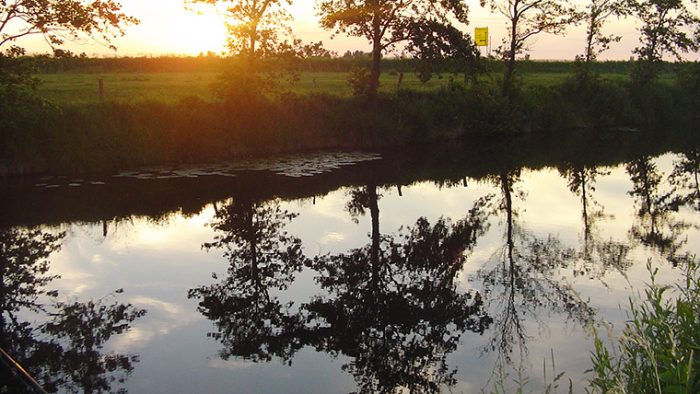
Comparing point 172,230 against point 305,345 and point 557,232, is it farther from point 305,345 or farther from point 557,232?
point 557,232

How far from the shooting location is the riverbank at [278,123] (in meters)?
23.1

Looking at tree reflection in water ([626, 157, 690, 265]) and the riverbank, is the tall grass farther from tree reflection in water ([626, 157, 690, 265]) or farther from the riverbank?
the riverbank

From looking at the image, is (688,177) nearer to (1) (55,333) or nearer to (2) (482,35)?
(1) (55,333)

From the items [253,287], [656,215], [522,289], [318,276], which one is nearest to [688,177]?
[656,215]

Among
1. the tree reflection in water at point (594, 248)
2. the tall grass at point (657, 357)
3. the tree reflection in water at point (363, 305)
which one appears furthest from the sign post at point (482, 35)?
the tall grass at point (657, 357)

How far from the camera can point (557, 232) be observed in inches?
655

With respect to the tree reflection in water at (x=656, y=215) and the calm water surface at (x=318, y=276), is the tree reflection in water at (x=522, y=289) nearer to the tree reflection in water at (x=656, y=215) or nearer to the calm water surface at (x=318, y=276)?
the calm water surface at (x=318, y=276)

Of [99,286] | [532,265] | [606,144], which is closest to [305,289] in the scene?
[99,286]

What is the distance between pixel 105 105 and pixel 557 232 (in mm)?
18601

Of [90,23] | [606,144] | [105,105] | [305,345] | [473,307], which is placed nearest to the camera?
[305,345]

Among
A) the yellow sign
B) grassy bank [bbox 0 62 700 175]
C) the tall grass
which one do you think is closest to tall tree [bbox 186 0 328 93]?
grassy bank [bbox 0 62 700 175]

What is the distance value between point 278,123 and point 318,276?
1763 centimetres

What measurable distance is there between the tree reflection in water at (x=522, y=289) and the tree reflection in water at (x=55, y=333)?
568 cm

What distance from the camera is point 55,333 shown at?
975 centimetres
